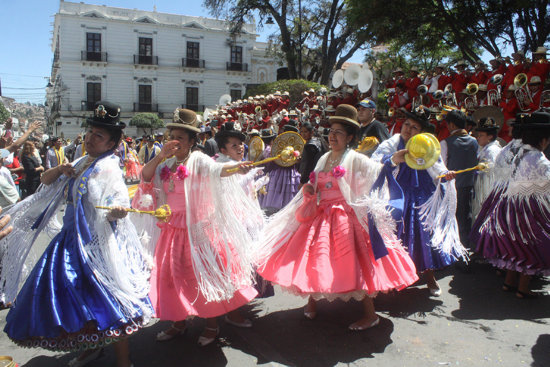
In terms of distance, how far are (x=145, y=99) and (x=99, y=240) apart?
1535 inches

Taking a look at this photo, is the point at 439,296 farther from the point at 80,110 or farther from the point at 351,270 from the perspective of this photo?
the point at 80,110

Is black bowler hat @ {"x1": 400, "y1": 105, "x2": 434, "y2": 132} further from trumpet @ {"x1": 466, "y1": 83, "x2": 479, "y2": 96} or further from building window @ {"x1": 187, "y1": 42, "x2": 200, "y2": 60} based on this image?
building window @ {"x1": 187, "y1": 42, "x2": 200, "y2": 60}

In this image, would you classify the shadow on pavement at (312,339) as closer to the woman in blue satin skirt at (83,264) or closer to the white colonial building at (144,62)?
the woman in blue satin skirt at (83,264)

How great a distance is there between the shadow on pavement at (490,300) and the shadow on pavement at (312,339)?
3.37 ft

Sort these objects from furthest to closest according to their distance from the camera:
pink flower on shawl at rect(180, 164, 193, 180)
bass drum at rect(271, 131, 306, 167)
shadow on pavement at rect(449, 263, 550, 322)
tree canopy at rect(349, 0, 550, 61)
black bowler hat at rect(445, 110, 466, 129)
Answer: tree canopy at rect(349, 0, 550, 61) → bass drum at rect(271, 131, 306, 167) → black bowler hat at rect(445, 110, 466, 129) → shadow on pavement at rect(449, 263, 550, 322) → pink flower on shawl at rect(180, 164, 193, 180)

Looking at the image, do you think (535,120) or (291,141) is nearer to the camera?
(535,120)

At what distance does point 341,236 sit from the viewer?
3.53 meters

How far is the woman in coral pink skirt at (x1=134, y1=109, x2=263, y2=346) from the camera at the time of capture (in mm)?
3242

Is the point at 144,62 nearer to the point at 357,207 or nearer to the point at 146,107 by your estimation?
the point at 146,107

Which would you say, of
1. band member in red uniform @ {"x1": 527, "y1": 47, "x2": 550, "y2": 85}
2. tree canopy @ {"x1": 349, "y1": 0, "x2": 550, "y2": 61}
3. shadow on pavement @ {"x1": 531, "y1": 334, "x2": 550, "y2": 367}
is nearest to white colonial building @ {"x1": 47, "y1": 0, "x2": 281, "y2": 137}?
tree canopy @ {"x1": 349, "y1": 0, "x2": 550, "y2": 61}

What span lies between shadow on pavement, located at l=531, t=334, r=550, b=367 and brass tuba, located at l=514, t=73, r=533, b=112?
535 centimetres

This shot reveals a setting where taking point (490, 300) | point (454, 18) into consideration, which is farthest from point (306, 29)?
point (490, 300)

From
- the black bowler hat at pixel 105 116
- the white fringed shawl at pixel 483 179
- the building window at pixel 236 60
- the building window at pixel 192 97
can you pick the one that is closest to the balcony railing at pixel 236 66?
the building window at pixel 236 60

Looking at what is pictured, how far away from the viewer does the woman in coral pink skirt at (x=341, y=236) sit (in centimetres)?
338
